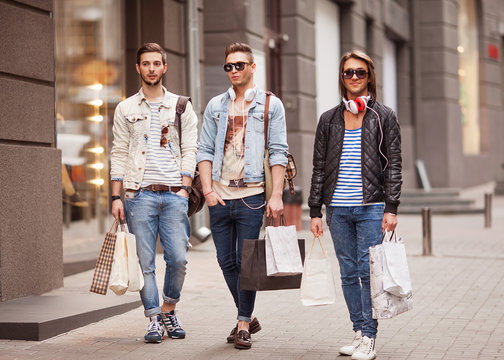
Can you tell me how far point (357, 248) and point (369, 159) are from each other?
575mm

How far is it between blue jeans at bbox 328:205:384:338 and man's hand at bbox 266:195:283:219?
0.32 metres

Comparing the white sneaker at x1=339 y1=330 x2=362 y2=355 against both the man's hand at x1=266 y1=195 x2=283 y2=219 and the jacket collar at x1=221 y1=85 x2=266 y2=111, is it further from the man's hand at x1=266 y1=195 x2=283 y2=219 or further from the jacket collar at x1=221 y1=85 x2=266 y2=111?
the jacket collar at x1=221 y1=85 x2=266 y2=111

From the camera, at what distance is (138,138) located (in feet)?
21.2

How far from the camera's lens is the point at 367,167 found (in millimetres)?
5895

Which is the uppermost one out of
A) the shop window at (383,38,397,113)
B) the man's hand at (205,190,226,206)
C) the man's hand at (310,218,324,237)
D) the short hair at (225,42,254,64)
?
the shop window at (383,38,397,113)

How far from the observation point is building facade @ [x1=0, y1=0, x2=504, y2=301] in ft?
27.2

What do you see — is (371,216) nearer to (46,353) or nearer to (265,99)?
(265,99)

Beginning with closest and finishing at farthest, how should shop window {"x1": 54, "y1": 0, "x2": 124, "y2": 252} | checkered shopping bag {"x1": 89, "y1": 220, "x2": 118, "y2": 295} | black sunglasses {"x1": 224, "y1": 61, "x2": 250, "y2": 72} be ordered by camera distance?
black sunglasses {"x1": 224, "y1": 61, "x2": 250, "y2": 72}, checkered shopping bag {"x1": 89, "y1": 220, "x2": 118, "y2": 295}, shop window {"x1": 54, "y1": 0, "x2": 124, "y2": 252}

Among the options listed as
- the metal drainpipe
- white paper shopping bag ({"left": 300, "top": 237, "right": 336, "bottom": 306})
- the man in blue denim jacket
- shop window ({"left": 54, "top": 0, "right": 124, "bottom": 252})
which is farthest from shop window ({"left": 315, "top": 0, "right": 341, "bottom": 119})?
white paper shopping bag ({"left": 300, "top": 237, "right": 336, "bottom": 306})

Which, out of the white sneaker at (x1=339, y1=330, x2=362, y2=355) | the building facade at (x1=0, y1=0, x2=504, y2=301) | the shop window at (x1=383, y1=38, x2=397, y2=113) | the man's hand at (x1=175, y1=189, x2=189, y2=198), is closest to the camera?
the white sneaker at (x1=339, y1=330, x2=362, y2=355)

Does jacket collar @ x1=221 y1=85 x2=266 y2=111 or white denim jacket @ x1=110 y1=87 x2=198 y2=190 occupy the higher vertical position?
jacket collar @ x1=221 y1=85 x2=266 y2=111

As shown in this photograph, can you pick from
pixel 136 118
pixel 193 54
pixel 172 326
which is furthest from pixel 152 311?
pixel 193 54

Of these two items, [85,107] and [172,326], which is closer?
[172,326]

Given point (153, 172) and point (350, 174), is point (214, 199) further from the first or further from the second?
point (350, 174)
